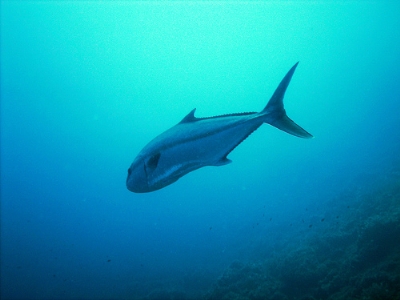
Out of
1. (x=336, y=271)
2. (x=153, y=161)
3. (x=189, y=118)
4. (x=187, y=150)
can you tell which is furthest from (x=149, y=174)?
(x=336, y=271)

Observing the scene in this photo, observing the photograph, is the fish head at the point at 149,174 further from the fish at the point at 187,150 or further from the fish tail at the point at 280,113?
the fish tail at the point at 280,113

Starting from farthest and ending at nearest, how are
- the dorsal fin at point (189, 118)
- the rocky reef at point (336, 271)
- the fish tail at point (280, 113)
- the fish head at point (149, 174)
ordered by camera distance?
1. the rocky reef at point (336, 271)
2. the dorsal fin at point (189, 118)
3. the fish tail at point (280, 113)
4. the fish head at point (149, 174)

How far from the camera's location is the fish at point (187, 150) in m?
1.66

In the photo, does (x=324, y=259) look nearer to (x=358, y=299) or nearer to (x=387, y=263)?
(x=387, y=263)

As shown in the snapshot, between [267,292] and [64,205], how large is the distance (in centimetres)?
12061

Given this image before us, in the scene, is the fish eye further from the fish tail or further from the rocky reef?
the rocky reef

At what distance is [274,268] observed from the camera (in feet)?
34.1

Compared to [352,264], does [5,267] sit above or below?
above

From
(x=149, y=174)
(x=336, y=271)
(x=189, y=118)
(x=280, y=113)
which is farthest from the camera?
(x=336, y=271)

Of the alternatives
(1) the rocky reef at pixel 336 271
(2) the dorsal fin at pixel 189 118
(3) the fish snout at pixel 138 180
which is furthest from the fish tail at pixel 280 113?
(1) the rocky reef at pixel 336 271

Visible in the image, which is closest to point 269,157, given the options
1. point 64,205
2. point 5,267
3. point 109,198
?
point 5,267

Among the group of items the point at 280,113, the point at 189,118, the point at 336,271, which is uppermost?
the point at 189,118

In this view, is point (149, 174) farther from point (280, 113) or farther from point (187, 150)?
point (280, 113)

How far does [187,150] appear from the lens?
5.51ft
